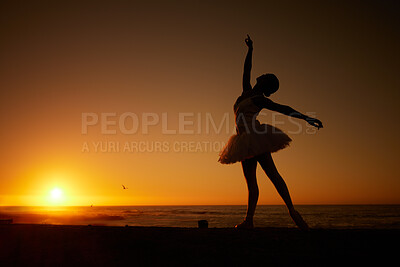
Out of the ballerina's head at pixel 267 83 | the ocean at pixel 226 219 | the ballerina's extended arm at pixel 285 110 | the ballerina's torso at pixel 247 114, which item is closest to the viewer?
the ballerina's extended arm at pixel 285 110

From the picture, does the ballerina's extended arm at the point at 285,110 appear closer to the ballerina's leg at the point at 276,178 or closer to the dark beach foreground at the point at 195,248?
the ballerina's leg at the point at 276,178

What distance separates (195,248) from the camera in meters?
2.44

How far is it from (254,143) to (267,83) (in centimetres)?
91

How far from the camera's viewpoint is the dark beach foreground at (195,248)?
2.15 meters

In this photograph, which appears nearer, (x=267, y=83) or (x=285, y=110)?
(x=285, y=110)

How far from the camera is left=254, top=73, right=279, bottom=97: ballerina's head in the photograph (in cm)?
427

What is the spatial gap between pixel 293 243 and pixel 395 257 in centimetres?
73

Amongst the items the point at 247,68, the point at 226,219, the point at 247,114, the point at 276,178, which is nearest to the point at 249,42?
the point at 247,68

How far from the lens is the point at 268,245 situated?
98.7 inches

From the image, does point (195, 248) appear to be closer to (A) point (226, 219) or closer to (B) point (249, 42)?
(B) point (249, 42)

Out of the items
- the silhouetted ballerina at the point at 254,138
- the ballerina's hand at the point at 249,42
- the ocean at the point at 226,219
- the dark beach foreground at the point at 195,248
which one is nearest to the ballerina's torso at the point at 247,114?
the silhouetted ballerina at the point at 254,138

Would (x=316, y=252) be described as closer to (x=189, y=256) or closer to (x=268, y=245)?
(x=268, y=245)

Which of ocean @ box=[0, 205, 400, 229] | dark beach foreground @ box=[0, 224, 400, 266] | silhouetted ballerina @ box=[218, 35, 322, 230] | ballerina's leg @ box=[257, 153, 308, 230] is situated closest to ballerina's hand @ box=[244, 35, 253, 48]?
silhouetted ballerina @ box=[218, 35, 322, 230]

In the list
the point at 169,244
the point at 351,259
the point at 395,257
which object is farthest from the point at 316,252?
the point at 169,244
